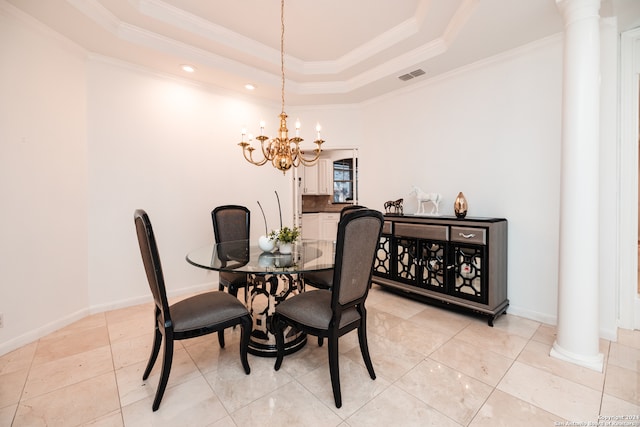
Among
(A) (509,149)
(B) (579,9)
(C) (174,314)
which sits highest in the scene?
(B) (579,9)

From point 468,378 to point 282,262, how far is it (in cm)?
151

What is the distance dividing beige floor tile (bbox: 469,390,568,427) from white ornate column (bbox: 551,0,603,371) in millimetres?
756

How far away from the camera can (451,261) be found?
9.28 ft

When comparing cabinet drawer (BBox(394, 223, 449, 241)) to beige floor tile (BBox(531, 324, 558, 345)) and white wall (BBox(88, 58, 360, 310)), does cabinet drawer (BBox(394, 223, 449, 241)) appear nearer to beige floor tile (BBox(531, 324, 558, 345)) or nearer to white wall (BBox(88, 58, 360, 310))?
beige floor tile (BBox(531, 324, 558, 345))

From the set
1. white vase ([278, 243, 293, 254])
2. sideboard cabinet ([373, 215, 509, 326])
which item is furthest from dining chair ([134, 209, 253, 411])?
sideboard cabinet ([373, 215, 509, 326])

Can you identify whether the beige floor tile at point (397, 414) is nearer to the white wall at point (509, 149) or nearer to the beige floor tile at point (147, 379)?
the beige floor tile at point (147, 379)

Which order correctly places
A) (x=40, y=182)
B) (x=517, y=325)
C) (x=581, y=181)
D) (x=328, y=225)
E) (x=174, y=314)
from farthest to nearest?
(x=328, y=225), (x=517, y=325), (x=40, y=182), (x=581, y=181), (x=174, y=314)

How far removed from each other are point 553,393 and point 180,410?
229 cm

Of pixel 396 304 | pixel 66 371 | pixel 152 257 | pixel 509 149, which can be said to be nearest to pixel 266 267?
pixel 152 257

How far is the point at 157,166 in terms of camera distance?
3301mm

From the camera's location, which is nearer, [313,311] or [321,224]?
[313,311]

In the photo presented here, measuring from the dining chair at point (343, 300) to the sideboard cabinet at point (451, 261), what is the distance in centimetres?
125

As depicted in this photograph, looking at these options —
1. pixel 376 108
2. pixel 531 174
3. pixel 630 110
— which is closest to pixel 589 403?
pixel 531 174

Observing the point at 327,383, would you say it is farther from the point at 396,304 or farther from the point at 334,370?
the point at 396,304
